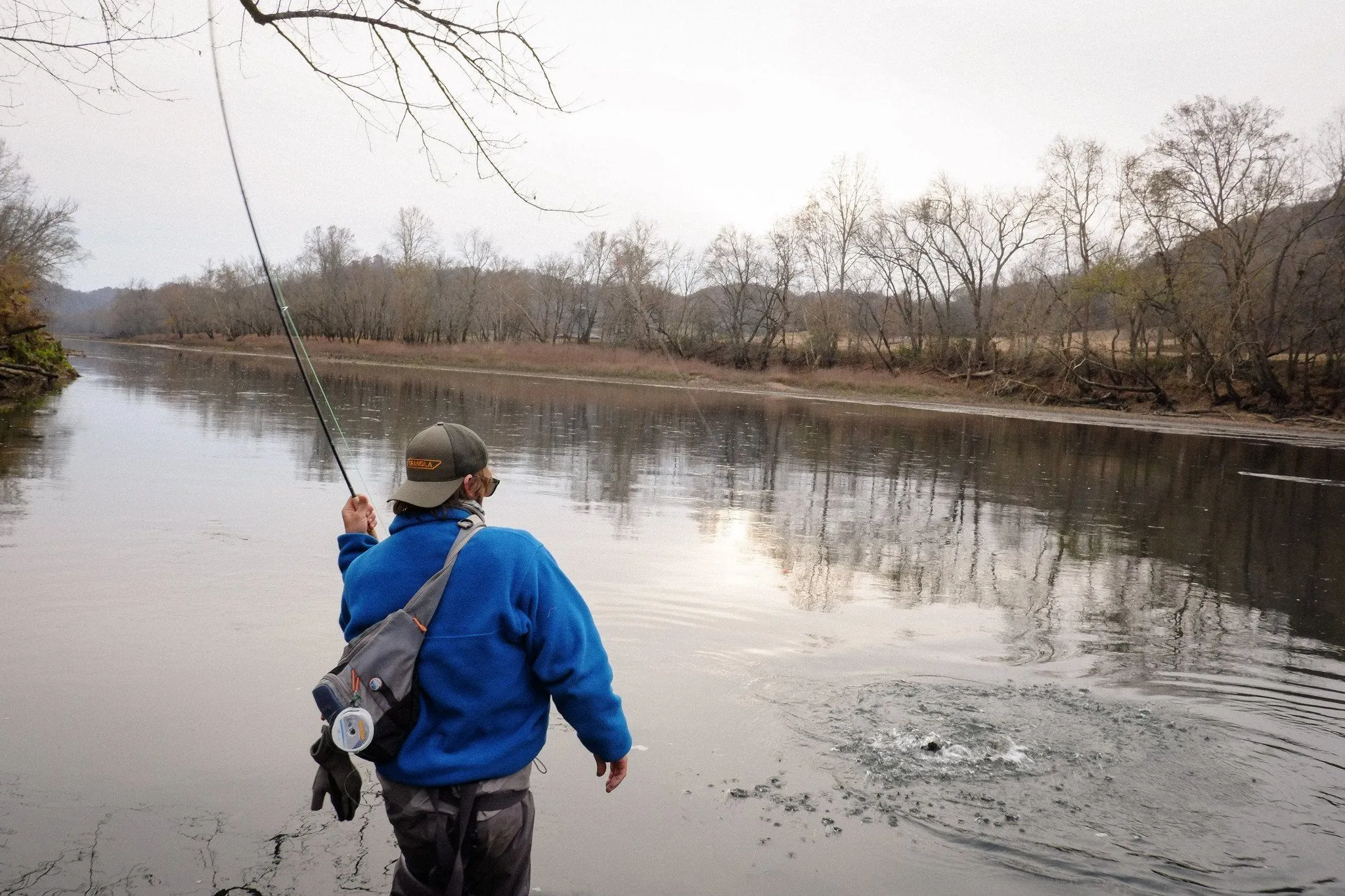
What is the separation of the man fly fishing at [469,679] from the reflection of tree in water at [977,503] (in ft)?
17.1

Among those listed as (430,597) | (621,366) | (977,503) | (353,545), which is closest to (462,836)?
(430,597)

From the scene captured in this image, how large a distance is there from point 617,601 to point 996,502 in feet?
29.0

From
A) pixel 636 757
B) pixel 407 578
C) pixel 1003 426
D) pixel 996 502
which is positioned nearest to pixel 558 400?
pixel 1003 426

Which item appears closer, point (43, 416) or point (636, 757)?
point (636, 757)

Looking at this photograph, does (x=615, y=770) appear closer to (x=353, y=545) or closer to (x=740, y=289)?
(x=353, y=545)

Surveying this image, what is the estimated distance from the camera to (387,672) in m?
2.52

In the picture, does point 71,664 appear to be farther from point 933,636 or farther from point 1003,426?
point 1003,426

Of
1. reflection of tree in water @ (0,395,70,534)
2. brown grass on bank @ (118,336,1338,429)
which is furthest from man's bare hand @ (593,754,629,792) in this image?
brown grass on bank @ (118,336,1338,429)

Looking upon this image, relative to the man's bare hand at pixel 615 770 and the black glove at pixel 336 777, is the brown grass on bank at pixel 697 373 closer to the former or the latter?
the man's bare hand at pixel 615 770

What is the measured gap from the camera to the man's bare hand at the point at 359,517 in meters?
3.14

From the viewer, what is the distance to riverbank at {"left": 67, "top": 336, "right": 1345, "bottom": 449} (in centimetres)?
4101

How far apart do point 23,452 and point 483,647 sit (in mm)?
15076

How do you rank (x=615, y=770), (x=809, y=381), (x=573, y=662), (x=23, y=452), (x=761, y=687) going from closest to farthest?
1. (x=573, y=662)
2. (x=615, y=770)
3. (x=761, y=687)
4. (x=23, y=452)
5. (x=809, y=381)

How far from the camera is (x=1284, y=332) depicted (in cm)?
4634
